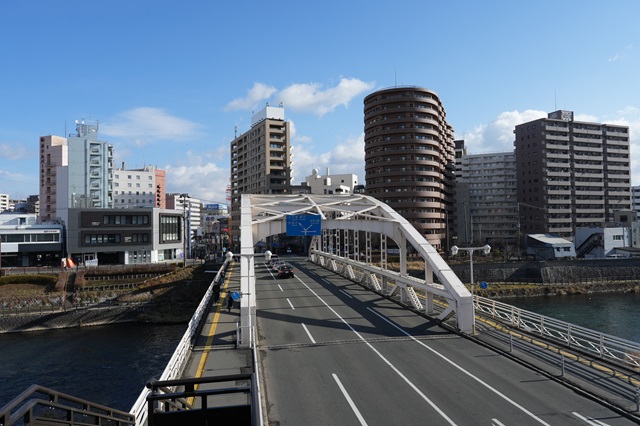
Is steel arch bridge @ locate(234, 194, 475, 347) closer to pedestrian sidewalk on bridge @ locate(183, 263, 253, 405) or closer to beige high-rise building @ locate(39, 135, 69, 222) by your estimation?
pedestrian sidewalk on bridge @ locate(183, 263, 253, 405)

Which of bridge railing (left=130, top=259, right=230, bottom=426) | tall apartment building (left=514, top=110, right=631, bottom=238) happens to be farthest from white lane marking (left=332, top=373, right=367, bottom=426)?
tall apartment building (left=514, top=110, right=631, bottom=238)

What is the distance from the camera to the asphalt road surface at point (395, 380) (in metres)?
13.0

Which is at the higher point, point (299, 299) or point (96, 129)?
point (96, 129)

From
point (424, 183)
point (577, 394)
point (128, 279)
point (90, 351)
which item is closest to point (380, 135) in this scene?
point (424, 183)

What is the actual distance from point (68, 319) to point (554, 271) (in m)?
72.7

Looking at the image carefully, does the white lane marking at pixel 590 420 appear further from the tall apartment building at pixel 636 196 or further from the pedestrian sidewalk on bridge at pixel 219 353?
the tall apartment building at pixel 636 196

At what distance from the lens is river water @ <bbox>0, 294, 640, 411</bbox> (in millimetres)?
30031

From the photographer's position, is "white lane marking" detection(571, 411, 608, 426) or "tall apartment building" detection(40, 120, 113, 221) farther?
A: "tall apartment building" detection(40, 120, 113, 221)

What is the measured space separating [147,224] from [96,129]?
34.7 metres

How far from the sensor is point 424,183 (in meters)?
89.4

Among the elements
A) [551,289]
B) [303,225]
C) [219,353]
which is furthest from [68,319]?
[551,289]

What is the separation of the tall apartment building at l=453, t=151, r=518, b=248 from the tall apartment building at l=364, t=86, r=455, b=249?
26603mm

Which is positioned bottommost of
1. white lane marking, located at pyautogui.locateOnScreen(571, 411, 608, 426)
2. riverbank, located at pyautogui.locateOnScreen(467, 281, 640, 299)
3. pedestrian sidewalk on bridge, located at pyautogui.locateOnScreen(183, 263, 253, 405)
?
riverbank, located at pyautogui.locateOnScreen(467, 281, 640, 299)

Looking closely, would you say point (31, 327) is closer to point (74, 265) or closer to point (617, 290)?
point (74, 265)
